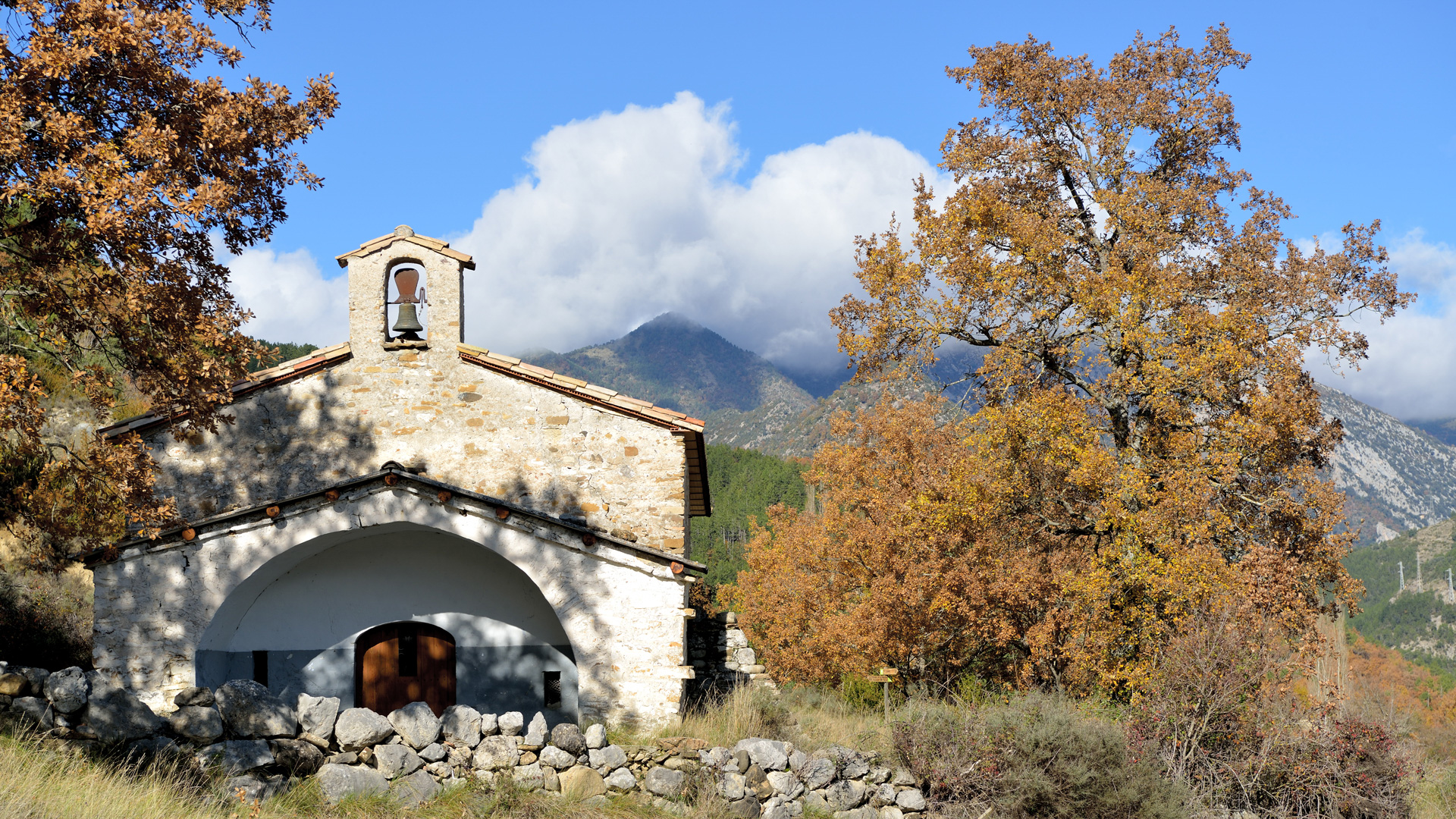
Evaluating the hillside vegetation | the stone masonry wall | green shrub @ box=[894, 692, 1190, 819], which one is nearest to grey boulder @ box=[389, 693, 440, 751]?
the stone masonry wall

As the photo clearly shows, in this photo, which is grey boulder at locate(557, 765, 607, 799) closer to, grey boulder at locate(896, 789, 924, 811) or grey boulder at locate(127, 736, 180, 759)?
grey boulder at locate(896, 789, 924, 811)

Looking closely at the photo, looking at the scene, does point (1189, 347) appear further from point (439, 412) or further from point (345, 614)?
point (345, 614)

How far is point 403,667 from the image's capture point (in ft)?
46.1

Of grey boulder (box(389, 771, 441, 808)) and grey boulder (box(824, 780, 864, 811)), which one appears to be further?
grey boulder (box(824, 780, 864, 811))

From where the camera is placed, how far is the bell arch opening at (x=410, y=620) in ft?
45.1

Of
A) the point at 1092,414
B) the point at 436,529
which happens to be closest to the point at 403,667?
the point at 436,529

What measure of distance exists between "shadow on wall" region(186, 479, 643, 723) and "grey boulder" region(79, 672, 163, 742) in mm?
4404

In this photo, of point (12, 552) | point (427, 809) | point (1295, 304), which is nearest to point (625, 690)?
point (427, 809)

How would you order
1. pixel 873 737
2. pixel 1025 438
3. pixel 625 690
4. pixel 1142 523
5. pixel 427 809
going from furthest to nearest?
pixel 1025 438
pixel 1142 523
pixel 873 737
pixel 625 690
pixel 427 809

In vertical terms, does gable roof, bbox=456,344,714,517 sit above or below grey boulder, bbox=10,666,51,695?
above

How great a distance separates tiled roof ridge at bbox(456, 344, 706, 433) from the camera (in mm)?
14188

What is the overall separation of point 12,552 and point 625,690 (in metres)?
16.0

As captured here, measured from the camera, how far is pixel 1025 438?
54.4 ft

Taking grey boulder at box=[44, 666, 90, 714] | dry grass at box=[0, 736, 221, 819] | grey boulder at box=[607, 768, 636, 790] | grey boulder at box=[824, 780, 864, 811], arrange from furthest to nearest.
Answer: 1. grey boulder at box=[824, 780, 864, 811]
2. grey boulder at box=[607, 768, 636, 790]
3. grey boulder at box=[44, 666, 90, 714]
4. dry grass at box=[0, 736, 221, 819]
